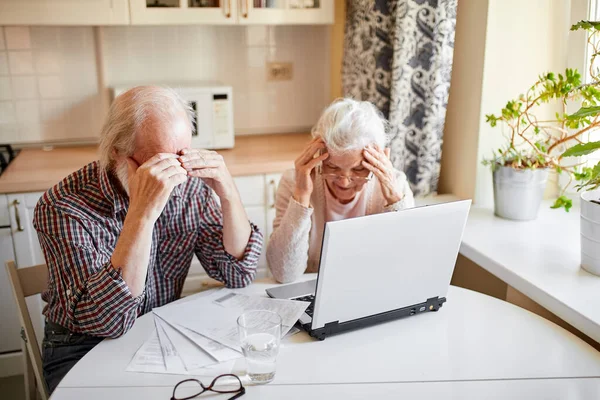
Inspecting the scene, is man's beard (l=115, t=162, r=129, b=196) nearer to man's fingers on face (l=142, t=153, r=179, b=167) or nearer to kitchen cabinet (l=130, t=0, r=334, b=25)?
man's fingers on face (l=142, t=153, r=179, b=167)

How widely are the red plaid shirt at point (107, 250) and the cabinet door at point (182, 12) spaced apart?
1.26m

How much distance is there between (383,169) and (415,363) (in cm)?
68

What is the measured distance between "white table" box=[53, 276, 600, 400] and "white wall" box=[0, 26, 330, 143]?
73.8 inches

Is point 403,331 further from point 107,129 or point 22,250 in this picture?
point 22,250

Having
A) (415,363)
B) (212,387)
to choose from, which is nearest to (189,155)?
(212,387)

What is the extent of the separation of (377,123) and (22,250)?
62.6 inches

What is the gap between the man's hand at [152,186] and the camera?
1483 mm

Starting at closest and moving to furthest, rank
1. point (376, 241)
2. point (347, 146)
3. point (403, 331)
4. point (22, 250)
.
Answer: point (376, 241)
point (403, 331)
point (347, 146)
point (22, 250)

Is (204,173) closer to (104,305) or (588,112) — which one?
(104,305)

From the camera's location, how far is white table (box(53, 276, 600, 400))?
1.25 m

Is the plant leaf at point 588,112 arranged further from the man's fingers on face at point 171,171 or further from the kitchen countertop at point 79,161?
the kitchen countertop at point 79,161

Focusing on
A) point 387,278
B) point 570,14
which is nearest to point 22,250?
point 387,278

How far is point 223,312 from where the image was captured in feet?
5.15

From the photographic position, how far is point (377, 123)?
1899mm
